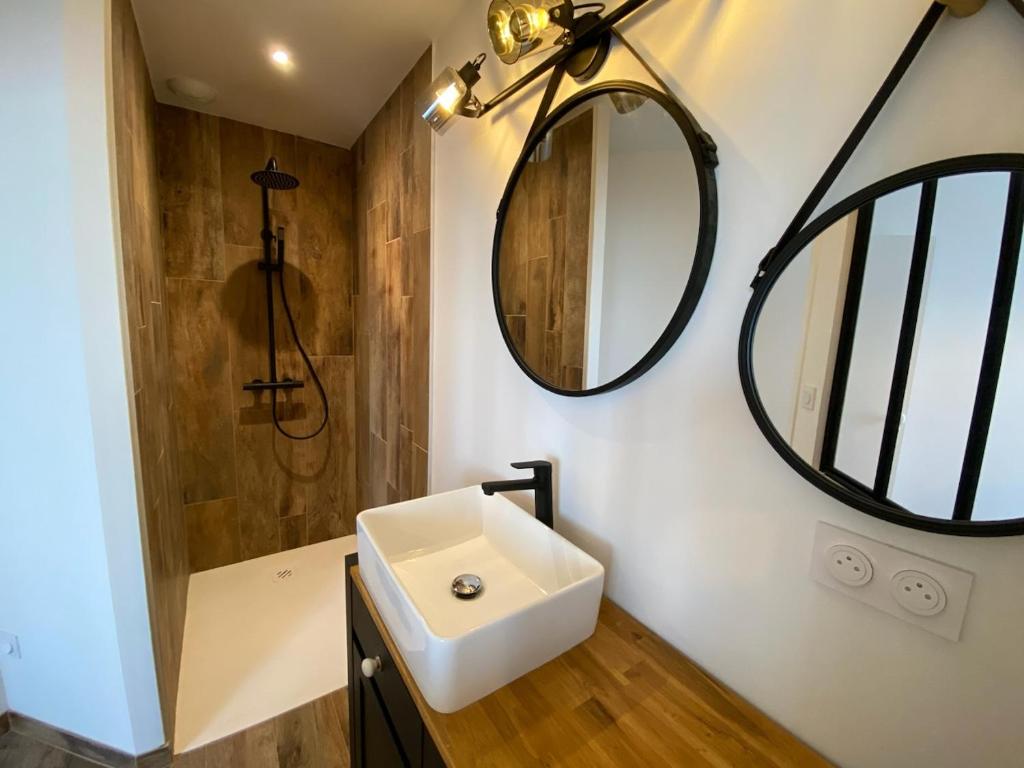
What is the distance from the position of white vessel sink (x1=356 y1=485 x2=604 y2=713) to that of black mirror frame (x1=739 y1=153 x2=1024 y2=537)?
1.39 ft

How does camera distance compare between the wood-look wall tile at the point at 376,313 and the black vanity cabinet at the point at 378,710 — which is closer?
the black vanity cabinet at the point at 378,710

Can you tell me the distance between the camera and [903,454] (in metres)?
0.57

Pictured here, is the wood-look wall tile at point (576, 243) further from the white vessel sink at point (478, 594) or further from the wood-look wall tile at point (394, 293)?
the wood-look wall tile at point (394, 293)

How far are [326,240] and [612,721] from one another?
2.74 metres

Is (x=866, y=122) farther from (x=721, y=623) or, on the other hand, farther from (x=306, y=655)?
(x=306, y=655)

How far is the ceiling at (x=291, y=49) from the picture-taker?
1.48 m

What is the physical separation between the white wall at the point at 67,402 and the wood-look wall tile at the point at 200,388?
1.07 m

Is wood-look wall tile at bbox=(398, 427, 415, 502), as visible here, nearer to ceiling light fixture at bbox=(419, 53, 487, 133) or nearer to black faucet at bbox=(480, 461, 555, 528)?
black faucet at bbox=(480, 461, 555, 528)

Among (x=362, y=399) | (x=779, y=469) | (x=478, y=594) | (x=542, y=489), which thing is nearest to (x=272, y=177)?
(x=362, y=399)

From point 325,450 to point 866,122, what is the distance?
292 centimetres

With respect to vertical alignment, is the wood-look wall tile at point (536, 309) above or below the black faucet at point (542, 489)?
above

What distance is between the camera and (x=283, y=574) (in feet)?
8.17

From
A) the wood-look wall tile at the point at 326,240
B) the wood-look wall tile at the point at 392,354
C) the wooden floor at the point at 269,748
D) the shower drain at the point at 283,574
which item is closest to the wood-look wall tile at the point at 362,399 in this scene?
the wood-look wall tile at the point at 326,240

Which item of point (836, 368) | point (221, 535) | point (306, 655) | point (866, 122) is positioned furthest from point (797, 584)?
point (221, 535)
